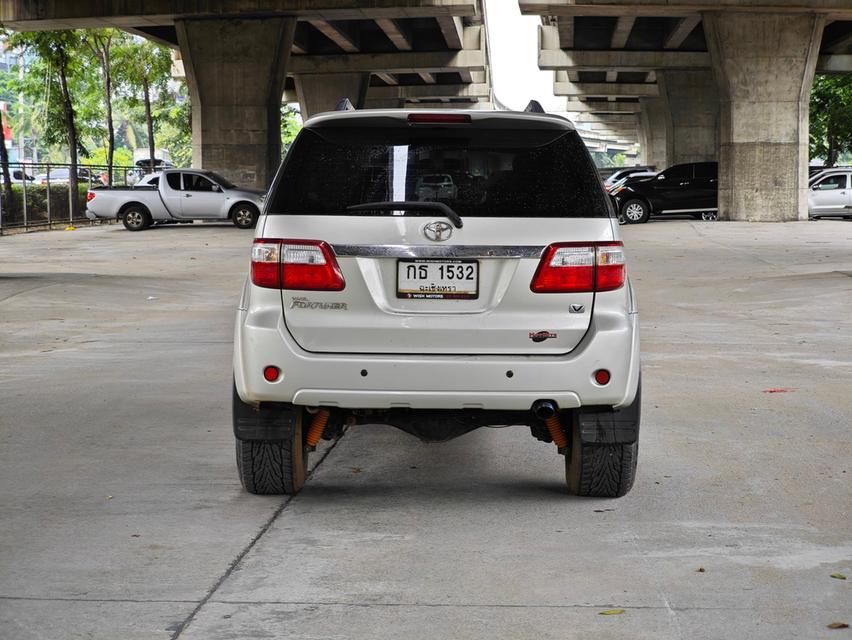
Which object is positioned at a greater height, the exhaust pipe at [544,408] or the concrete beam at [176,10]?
the concrete beam at [176,10]

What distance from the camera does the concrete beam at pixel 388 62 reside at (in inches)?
2226

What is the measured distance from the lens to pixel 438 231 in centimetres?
573

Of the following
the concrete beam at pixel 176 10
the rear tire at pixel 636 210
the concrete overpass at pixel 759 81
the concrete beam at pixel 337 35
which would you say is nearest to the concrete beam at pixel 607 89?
the concrete beam at pixel 337 35

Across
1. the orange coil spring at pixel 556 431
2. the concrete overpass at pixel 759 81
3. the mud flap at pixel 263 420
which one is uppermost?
the concrete overpass at pixel 759 81

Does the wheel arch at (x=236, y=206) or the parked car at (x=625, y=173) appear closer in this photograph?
the wheel arch at (x=236, y=206)

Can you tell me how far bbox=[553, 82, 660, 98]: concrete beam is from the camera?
246ft

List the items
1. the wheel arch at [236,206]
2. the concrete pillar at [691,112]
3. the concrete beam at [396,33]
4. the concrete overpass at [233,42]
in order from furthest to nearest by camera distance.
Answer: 1. the concrete pillar at [691,112]
2. the concrete beam at [396,33]
3. the concrete overpass at [233,42]
4. the wheel arch at [236,206]

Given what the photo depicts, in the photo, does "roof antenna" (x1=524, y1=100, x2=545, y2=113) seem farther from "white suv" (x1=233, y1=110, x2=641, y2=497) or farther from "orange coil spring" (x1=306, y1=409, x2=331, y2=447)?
"orange coil spring" (x1=306, y1=409, x2=331, y2=447)

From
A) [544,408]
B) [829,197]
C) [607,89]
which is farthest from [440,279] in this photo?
[607,89]

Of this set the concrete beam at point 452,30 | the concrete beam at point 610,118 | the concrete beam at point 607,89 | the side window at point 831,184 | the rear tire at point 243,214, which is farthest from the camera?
the concrete beam at point 610,118

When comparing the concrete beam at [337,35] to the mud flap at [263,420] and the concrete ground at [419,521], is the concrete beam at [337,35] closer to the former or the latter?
the concrete ground at [419,521]

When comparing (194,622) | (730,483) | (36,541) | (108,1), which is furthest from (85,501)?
(108,1)

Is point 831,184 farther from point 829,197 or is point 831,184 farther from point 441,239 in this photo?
point 441,239

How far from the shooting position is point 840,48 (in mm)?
56062
